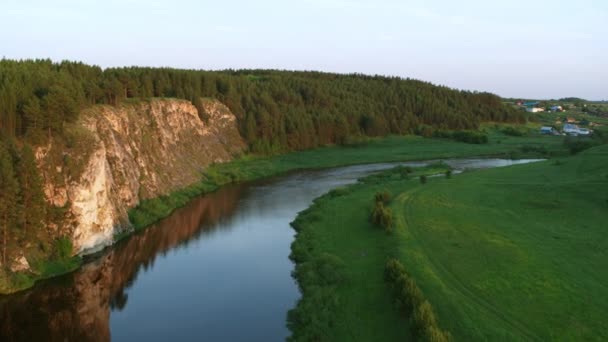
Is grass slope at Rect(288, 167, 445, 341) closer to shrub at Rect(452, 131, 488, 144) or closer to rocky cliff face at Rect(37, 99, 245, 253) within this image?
rocky cliff face at Rect(37, 99, 245, 253)

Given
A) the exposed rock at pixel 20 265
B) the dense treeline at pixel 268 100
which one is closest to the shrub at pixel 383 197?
the dense treeline at pixel 268 100

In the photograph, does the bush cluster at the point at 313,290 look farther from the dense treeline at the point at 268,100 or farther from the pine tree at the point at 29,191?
the dense treeline at the point at 268,100

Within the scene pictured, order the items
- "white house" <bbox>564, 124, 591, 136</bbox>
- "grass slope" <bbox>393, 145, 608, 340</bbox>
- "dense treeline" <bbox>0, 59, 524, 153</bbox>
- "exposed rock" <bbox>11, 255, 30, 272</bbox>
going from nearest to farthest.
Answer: "grass slope" <bbox>393, 145, 608, 340</bbox>, "exposed rock" <bbox>11, 255, 30, 272</bbox>, "dense treeline" <bbox>0, 59, 524, 153</bbox>, "white house" <bbox>564, 124, 591, 136</bbox>

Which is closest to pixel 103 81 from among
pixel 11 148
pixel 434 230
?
pixel 11 148

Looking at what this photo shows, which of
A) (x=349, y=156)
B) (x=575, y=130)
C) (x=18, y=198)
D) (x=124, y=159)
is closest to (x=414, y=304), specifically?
(x=18, y=198)

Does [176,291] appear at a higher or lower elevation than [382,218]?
lower

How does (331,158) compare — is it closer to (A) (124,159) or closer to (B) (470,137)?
(B) (470,137)

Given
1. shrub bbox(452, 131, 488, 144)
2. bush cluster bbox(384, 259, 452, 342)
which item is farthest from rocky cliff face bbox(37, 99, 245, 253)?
shrub bbox(452, 131, 488, 144)

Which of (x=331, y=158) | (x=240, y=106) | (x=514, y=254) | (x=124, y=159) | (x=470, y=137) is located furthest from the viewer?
(x=470, y=137)
